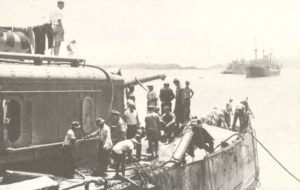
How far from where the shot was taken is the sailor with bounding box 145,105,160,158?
49.9 ft

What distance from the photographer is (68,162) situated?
1186 cm

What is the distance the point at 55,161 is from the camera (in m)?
12.4

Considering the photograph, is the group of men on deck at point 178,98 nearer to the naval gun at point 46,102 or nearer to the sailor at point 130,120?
the sailor at point 130,120

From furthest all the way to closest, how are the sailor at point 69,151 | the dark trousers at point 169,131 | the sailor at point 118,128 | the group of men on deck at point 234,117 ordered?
the group of men on deck at point 234,117 < the dark trousers at point 169,131 < the sailor at point 118,128 < the sailor at point 69,151

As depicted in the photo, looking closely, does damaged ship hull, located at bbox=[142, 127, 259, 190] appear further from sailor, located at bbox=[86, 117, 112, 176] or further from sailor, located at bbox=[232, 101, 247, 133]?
sailor, located at bbox=[86, 117, 112, 176]

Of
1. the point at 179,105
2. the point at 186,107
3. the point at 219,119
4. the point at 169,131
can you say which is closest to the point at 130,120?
the point at 169,131

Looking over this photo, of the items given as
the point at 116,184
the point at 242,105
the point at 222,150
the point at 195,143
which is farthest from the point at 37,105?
the point at 242,105

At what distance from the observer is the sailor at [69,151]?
37.9ft

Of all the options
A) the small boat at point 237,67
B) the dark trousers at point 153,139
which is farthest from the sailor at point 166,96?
the small boat at point 237,67

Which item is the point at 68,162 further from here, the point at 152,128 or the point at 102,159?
the point at 152,128

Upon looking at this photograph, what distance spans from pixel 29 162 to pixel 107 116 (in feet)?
11.6

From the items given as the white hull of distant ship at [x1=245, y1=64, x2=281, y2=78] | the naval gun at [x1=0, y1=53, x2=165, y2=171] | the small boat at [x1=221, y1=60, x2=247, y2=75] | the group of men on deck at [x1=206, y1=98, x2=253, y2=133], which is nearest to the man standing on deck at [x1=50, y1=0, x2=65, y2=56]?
the naval gun at [x1=0, y1=53, x2=165, y2=171]

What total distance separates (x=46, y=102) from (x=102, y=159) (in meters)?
2.13

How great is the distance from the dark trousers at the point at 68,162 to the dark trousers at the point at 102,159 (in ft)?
2.58
